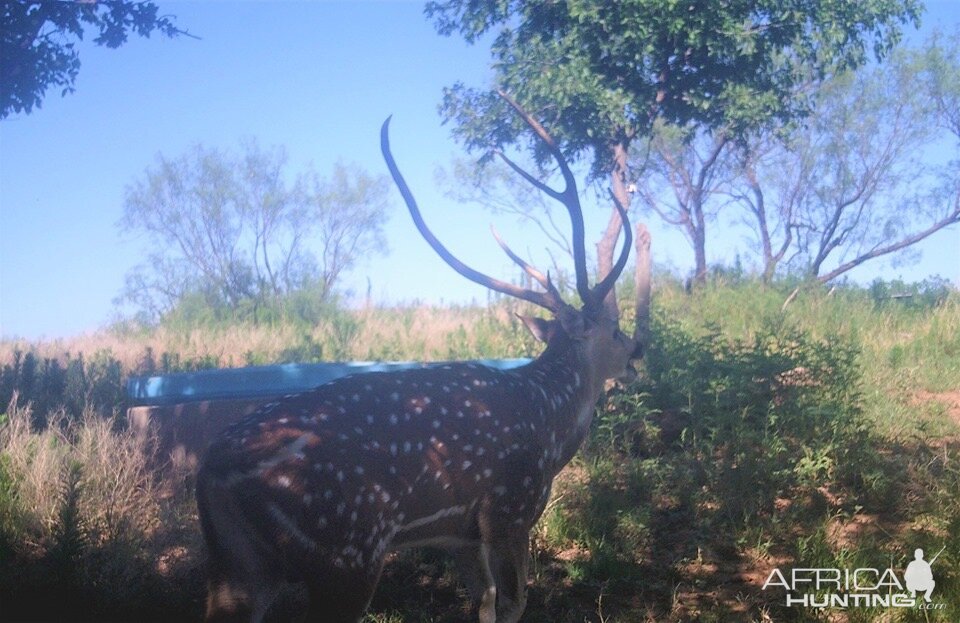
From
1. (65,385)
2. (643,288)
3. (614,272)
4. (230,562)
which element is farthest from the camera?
(65,385)

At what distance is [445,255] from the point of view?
669cm

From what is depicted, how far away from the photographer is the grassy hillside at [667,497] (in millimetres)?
5672

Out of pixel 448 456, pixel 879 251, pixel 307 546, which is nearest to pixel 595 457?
pixel 448 456

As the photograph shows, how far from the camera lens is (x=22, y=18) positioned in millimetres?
8516

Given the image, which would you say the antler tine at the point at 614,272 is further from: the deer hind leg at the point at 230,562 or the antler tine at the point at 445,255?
the deer hind leg at the point at 230,562

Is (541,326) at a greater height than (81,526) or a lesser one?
greater

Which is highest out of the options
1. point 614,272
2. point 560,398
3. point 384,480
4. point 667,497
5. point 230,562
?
point 614,272

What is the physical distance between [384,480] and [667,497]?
3677mm

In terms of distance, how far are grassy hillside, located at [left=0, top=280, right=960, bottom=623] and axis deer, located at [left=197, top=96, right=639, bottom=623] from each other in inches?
36.2

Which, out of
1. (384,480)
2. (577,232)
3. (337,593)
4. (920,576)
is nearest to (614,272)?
(577,232)

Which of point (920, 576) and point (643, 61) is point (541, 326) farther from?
point (643, 61)

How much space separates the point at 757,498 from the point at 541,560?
173 cm

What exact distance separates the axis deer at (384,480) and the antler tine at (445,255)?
1.0 inches

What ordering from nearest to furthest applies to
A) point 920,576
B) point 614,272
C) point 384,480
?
point 384,480 → point 920,576 → point 614,272
